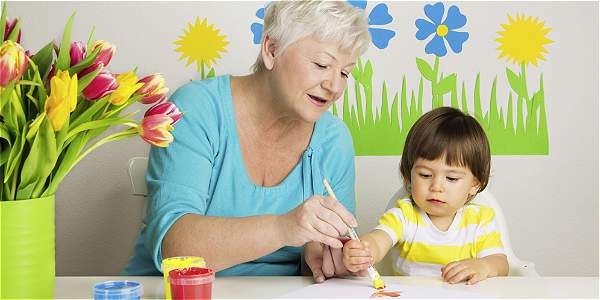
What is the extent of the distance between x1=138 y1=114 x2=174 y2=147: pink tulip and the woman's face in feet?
1.80

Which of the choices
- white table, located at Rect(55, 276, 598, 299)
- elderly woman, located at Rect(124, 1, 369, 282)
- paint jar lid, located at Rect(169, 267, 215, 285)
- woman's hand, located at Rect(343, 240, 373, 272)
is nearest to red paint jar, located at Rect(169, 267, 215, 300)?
paint jar lid, located at Rect(169, 267, 215, 285)

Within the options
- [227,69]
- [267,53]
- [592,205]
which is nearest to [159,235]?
[267,53]

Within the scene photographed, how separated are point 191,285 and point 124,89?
34 centimetres

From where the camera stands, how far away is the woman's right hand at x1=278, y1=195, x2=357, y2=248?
1.29m

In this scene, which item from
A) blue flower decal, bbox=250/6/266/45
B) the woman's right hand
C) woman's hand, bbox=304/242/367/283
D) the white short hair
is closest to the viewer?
the woman's right hand

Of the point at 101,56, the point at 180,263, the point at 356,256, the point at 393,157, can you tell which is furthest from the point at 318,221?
the point at 393,157

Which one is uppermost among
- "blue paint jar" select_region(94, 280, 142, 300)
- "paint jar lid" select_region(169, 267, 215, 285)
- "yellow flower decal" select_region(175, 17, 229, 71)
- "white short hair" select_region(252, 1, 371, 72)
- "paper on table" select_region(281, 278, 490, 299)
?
"yellow flower decal" select_region(175, 17, 229, 71)

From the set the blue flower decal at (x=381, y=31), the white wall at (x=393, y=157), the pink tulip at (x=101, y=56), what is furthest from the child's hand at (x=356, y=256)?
the blue flower decal at (x=381, y=31)

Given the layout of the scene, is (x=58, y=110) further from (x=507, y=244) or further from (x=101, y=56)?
(x=507, y=244)

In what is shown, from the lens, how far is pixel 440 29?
247 centimetres

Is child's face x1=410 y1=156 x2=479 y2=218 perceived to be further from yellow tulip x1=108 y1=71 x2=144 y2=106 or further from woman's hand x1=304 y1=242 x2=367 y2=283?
yellow tulip x1=108 y1=71 x2=144 y2=106

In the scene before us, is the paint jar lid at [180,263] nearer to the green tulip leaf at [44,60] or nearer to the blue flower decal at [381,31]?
the green tulip leaf at [44,60]

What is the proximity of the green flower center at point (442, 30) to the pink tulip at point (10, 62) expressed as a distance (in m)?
1.78

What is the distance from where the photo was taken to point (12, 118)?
1.06 m
